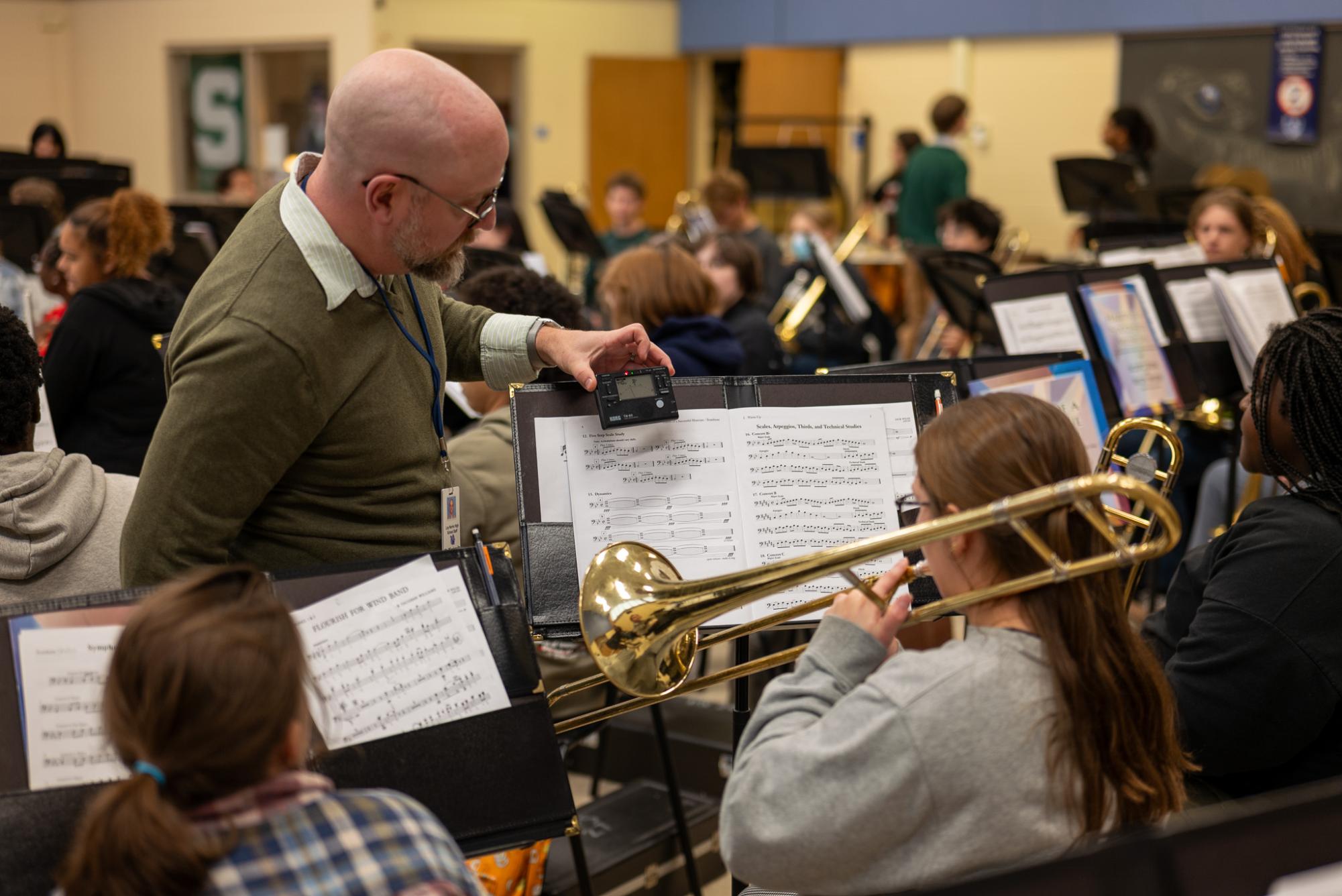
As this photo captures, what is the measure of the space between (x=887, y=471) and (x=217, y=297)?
3.53 ft

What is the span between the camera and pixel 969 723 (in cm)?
144

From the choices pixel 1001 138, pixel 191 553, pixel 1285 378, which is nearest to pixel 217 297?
pixel 191 553

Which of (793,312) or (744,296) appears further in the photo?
(793,312)

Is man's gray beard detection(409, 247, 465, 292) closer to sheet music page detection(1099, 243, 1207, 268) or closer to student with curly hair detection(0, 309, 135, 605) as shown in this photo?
student with curly hair detection(0, 309, 135, 605)

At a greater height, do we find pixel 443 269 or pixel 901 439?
pixel 443 269

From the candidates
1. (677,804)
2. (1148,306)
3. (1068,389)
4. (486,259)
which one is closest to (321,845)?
(677,804)

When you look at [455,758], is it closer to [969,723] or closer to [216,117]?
[969,723]

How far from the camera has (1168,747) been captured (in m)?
1.63

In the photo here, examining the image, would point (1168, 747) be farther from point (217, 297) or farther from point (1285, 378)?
point (217, 297)

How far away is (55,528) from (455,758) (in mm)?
878

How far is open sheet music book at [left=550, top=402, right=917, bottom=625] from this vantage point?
2064 millimetres

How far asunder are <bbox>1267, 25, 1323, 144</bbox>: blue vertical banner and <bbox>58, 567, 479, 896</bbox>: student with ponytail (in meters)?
8.94

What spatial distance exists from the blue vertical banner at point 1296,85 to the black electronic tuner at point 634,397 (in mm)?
8029

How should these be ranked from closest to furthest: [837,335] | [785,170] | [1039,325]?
[1039,325], [837,335], [785,170]
